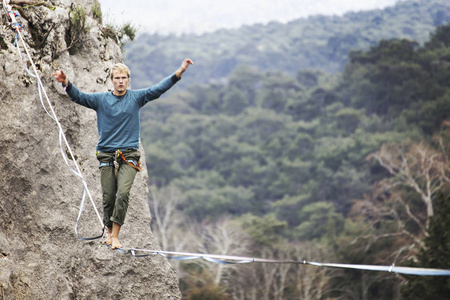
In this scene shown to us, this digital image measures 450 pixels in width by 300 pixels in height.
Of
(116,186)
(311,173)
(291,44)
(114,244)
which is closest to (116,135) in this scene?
(116,186)

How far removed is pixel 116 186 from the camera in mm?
6164

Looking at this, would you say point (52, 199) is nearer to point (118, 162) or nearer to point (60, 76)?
point (118, 162)

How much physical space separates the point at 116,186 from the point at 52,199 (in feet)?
2.87

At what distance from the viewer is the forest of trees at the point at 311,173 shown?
3584 cm

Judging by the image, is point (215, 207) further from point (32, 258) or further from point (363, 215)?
point (32, 258)

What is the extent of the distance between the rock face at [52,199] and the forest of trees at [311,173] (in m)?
15.3

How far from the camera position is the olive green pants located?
5969mm

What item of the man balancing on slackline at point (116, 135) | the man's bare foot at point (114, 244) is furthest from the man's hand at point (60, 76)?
the man's bare foot at point (114, 244)

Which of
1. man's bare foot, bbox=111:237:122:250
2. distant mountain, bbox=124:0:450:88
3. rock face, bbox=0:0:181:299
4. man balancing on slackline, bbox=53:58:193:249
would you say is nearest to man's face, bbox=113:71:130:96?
man balancing on slackline, bbox=53:58:193:249

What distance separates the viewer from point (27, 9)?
7031mm

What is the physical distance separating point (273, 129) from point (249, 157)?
29.0ft

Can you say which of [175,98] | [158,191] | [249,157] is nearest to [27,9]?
[158,191]

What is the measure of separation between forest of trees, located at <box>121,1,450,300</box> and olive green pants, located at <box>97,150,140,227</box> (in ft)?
52.9

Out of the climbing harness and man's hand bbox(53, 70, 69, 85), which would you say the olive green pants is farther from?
man's hand bbox(53, 70, 69, 85)
